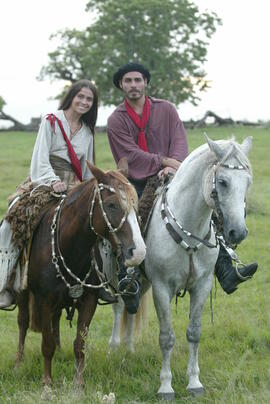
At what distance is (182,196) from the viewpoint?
5086 mm

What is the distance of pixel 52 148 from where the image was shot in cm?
570

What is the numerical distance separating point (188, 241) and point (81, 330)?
3.83 ft

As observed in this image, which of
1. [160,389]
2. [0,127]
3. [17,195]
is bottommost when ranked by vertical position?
[0,127]

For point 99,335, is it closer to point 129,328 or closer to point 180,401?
point 129,328

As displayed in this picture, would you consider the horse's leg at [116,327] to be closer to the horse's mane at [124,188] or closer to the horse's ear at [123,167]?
the horse's ear at [123,167]

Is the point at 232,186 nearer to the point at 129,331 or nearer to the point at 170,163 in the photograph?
the point at 170,163

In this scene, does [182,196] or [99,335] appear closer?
[182,196]

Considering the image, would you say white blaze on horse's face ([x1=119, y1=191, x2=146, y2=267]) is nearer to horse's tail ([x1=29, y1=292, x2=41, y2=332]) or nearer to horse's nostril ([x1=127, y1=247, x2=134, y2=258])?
horse's nostril ([x1=127, y1=247, x2=134, y2=258])

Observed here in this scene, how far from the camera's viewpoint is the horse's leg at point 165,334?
516cm

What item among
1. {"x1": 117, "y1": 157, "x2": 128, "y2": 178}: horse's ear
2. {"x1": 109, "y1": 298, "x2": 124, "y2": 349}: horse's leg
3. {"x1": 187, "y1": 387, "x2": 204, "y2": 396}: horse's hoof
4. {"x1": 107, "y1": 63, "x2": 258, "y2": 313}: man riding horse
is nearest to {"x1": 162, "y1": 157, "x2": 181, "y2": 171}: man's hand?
{"x1": 107, "y1": 63, "x2": 258, "y2": 313}: man riding horse

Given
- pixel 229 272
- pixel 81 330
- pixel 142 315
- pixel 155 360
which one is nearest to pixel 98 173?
pixel 81 330

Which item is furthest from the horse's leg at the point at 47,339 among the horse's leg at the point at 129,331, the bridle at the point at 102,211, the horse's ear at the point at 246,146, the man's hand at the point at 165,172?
the horse's ear at the point at 246,146

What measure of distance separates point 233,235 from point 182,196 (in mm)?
839

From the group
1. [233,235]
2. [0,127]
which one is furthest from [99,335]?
[0,127]
